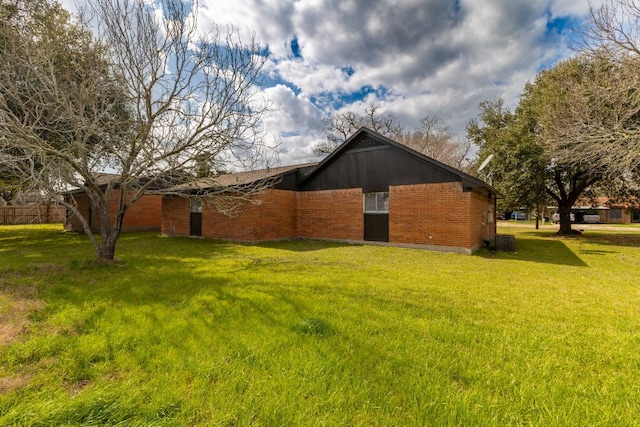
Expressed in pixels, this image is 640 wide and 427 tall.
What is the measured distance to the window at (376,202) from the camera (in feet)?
42.6

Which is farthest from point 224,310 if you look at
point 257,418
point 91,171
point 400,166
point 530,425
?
point 400,166

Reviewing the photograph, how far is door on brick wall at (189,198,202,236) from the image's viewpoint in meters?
15.8

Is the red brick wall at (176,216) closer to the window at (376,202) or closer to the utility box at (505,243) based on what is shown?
the window at (376,202)

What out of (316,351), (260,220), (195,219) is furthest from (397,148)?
(195,219)

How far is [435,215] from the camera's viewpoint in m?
11.6

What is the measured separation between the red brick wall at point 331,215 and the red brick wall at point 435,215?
173 centimetres

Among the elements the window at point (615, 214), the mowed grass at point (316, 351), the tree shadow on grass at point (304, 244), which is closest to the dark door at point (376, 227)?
the tree shadow on grass at point (304, 244)

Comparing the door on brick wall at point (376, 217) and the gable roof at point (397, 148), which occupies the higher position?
the gable roof at point (397, 148)

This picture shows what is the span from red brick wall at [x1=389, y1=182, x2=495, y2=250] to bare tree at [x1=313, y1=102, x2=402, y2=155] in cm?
2086

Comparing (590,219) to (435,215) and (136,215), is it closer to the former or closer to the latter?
(435,215)

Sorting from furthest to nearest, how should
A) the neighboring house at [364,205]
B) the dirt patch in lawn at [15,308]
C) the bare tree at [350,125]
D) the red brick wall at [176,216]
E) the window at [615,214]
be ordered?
1. the window at [615,214]
2. the bare tree at [350,125]
3. the red brick wall at [176,216]
4. the neighboring house at [364,205]
5. the dirt patch in lawn at [15,308]

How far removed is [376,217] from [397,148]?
10.5ft

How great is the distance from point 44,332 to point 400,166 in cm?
1178

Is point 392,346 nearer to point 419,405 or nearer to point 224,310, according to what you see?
point 419,405
